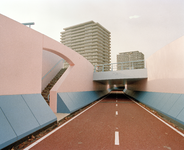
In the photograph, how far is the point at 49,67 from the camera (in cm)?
1656

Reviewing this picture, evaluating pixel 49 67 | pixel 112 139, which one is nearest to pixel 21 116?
pixel 112 139

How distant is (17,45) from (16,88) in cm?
203

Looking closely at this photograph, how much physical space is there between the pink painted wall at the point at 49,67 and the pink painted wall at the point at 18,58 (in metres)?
7.30

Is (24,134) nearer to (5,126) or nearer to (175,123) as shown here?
(5,126)

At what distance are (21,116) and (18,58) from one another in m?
2.73

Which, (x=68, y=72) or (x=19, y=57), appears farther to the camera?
(x=68, y=72)

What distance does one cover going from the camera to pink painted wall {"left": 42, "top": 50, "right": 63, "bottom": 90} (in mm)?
15372

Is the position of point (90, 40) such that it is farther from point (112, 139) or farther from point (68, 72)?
point (112, 139)

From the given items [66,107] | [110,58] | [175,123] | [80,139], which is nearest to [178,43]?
[175,123]

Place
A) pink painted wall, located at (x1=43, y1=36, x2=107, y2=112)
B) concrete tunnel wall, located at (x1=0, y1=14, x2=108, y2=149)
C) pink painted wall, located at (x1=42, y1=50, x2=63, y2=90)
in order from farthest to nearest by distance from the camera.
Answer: pink painted wall, located at (x1=42, y1=50, x2=63, y2=90)
pink painted wall, located at (x1=43, y1=36, x2=107, y2=112)
concrete tunnel wall, located at (x1=0, y1=14, x2=108, y2=149)

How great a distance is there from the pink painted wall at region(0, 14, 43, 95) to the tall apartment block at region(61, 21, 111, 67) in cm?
9963

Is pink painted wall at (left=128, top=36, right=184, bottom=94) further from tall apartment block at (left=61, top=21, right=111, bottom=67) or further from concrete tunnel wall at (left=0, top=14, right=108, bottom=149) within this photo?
tall apartment block at (left=61, top=21, right=111, bottom=67)

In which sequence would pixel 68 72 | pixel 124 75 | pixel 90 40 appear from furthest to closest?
pixel 90 40 → pixel 124 75 → pixel 68 72

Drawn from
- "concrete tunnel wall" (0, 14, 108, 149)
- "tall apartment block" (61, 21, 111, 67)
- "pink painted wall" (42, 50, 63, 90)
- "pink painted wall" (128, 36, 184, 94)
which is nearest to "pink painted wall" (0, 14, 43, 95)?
"concrete tunnel wall" (0, 14, 108, 149)
